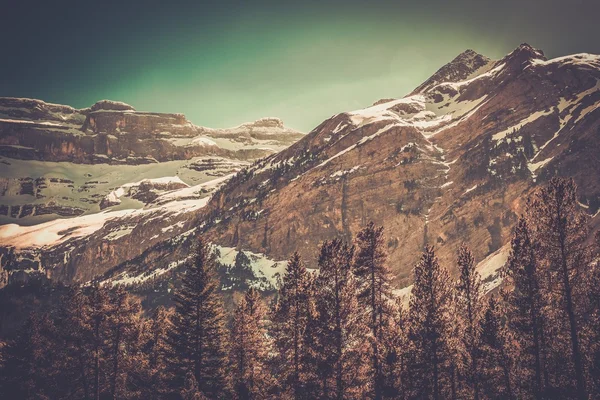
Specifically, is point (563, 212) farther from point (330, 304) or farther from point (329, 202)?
point (329, 202)

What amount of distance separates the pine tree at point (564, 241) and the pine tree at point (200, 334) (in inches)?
972

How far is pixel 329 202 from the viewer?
191375 mm

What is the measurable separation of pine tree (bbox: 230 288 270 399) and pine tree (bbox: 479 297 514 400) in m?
17.7

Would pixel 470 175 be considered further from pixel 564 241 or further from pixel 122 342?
pixel 122 342

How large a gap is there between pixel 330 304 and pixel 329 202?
160 meters

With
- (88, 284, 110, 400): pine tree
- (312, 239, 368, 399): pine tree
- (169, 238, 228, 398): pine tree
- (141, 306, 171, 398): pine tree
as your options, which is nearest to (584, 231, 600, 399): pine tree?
(312, 239, 368, 399): pine tree

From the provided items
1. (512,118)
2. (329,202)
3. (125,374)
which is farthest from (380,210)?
(125,374)

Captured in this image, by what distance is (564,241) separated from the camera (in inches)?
1170

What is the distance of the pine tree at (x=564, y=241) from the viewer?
95.9 feet

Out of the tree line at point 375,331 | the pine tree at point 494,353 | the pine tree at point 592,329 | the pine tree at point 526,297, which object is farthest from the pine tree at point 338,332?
the pine tree at point 592,329

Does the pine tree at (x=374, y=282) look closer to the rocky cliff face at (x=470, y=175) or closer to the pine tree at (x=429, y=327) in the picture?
the pine tree at (x=429, y=327)

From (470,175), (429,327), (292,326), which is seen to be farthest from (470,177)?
(292,326)

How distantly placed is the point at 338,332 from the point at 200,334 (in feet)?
42.4

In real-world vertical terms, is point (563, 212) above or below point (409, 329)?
above
